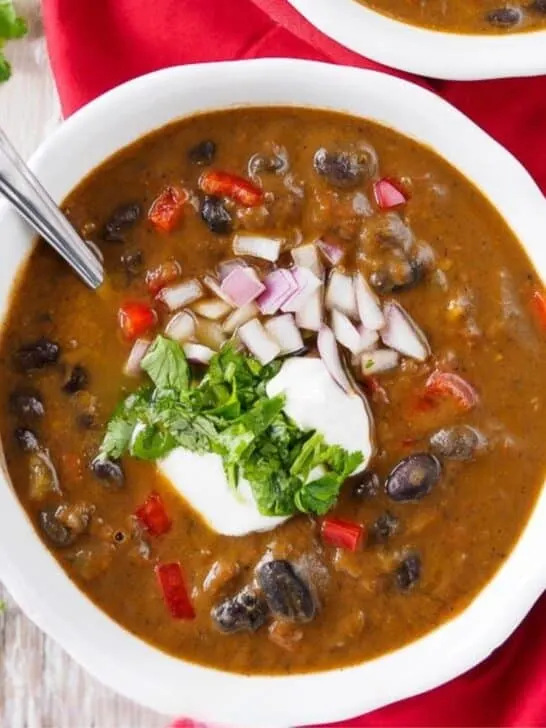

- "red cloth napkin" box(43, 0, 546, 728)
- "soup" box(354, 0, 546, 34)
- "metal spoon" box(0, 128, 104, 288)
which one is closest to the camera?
"metal spoon" box(0, 128, 104, 288)

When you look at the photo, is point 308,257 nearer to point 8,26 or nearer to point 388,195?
point 388,195

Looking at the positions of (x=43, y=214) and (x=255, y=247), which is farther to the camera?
(x=255, y=247)

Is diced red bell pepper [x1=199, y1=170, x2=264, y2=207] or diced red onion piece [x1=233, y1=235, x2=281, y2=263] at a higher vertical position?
diced red bell pepper [x1=199, y1=170, x2=264, y2=207]

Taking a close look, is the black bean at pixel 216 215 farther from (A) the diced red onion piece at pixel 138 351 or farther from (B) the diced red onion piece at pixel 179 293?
(A) the diced red onion piece at pixel 138 351

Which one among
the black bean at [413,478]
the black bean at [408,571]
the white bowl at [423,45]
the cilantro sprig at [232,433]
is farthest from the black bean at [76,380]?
the white bowl at [423,45]

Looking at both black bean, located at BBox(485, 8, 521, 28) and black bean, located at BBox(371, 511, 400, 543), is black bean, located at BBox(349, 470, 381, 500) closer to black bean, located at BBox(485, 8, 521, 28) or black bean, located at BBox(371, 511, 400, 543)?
black bean, located at BBox(371, 511, 400, 543)

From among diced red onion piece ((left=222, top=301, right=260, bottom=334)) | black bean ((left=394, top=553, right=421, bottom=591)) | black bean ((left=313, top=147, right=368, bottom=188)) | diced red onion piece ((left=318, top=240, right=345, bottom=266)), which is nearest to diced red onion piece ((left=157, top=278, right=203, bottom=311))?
diced red onion piece ((left=222, top=301, right=260, bottom=334))

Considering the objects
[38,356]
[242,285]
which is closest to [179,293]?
[242,285]

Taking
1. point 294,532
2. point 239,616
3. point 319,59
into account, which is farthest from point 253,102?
point 239,616
